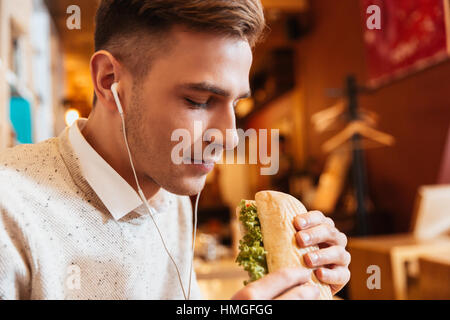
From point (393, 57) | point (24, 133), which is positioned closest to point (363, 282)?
point (24, 133)

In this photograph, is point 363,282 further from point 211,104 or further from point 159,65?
point 159,65

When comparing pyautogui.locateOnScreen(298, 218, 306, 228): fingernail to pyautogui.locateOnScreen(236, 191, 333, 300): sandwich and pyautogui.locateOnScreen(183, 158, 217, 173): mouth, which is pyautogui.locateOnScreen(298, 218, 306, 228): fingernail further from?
pyautogui.locateOnScreen(183, 158, 217, 173): mouth

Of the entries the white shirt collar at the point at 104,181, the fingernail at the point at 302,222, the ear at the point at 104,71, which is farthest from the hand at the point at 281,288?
the ear at the point at 104,71

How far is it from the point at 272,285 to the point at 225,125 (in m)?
0.29

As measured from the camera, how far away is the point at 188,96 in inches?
28.2

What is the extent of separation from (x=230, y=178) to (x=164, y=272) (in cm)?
37

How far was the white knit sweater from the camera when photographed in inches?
27.5

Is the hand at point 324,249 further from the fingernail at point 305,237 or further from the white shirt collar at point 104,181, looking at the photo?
the white shirt collar at point 104,181

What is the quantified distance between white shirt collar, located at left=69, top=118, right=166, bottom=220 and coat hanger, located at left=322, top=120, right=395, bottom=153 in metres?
2.20

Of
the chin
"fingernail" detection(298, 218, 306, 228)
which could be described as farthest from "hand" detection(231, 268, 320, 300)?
Result: the chin

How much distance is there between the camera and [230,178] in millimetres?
845

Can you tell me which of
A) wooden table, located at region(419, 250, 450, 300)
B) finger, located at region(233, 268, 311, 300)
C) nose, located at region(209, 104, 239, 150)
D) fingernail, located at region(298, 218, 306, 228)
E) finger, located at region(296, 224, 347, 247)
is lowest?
wooden table, located at region(419, 250, 450, 300)

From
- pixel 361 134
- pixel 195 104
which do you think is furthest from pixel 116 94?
pixel 361 134

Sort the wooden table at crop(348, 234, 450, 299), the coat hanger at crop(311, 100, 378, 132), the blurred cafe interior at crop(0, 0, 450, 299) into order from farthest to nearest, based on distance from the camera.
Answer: the coat hanger at crop(311, 100, 378, 132) → the blurred cafe interior at crop(0, 0, 450, 299) → the wooden table at crop(348, 234, 450, 299)
